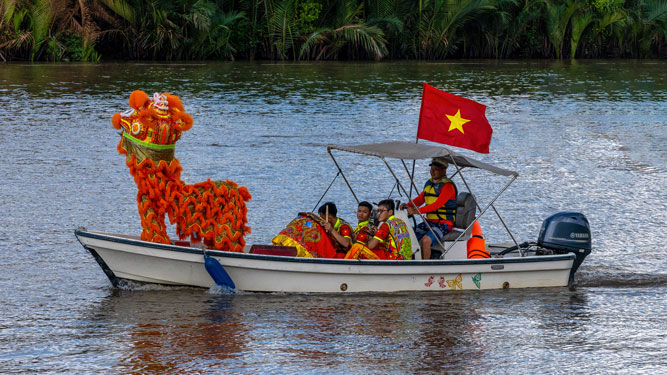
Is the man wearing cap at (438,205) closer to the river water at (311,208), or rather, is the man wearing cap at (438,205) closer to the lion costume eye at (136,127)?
the river water at (311,208)

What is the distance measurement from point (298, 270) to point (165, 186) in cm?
161

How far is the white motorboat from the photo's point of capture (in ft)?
33.9

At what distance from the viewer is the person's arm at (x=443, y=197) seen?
36.9 feet

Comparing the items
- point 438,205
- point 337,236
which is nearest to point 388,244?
point 337,236

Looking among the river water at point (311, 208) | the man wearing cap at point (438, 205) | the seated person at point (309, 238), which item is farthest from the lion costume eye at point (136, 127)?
the man wearing cap at point (438, 205)

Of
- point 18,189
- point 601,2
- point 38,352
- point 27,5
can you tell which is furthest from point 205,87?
point 38,352

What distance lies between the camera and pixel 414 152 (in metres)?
11.1

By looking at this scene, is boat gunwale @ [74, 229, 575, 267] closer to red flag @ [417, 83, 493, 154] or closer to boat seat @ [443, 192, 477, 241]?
boat seat @ [443, 192, 477, 241]

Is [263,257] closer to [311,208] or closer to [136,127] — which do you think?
[136,127]

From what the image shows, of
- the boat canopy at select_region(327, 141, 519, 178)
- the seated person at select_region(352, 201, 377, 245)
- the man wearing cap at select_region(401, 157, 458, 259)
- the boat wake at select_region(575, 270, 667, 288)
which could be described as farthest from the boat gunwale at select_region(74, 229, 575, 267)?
the boat wake at select_region(575, 270, 667, 288)

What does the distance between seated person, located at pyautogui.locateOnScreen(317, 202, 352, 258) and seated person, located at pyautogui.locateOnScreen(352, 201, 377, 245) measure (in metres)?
0.12

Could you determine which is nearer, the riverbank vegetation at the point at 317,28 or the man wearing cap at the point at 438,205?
the man wearing cap at the point at 438,205

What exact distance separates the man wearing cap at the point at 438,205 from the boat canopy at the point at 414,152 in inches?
7.6

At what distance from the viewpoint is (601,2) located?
4006 cm
